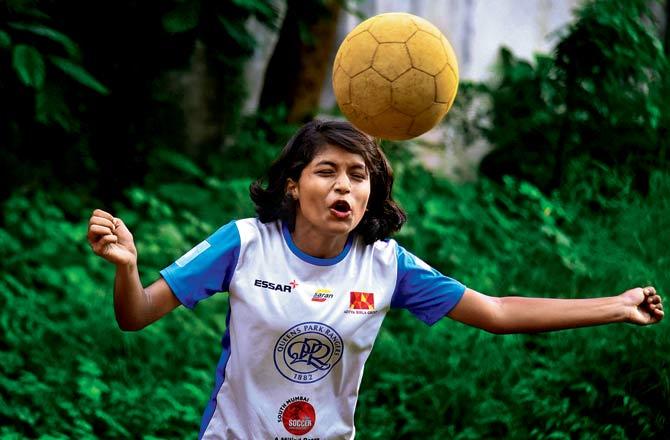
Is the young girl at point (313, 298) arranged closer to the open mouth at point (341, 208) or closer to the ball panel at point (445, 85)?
the open mouth at point (341, 208)

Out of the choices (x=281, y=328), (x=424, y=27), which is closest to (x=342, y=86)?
(x=424, y=27)

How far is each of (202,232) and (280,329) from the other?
13.5 ft

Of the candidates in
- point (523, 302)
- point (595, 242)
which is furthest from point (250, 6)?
point (523, 302)

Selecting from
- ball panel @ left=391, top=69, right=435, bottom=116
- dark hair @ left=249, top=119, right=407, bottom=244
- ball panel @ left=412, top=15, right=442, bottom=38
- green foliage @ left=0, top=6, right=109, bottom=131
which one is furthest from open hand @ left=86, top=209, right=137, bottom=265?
green foliage @ left=0, top=6, right=109, bottom=131

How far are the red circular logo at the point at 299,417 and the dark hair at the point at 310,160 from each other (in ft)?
2.10

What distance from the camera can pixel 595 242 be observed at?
6.16 metres

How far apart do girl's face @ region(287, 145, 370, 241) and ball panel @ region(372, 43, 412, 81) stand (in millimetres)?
317

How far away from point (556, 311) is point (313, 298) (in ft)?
2.90

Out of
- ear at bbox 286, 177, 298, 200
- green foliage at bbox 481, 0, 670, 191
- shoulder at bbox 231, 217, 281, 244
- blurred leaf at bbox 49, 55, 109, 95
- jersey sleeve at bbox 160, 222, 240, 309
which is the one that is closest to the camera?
jersey sleeve at bbox 160, 222, 240, 309

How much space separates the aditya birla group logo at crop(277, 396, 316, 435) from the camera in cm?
324

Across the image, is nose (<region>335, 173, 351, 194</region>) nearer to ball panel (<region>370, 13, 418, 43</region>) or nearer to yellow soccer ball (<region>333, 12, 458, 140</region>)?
yellow soccer ball (<region>333, 12, 458, 140</region>)

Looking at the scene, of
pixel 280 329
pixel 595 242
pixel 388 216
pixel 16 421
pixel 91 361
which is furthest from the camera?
pixel 595 242

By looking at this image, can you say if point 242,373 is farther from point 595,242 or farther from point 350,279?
point 595,242

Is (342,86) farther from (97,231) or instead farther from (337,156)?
(97,231)
